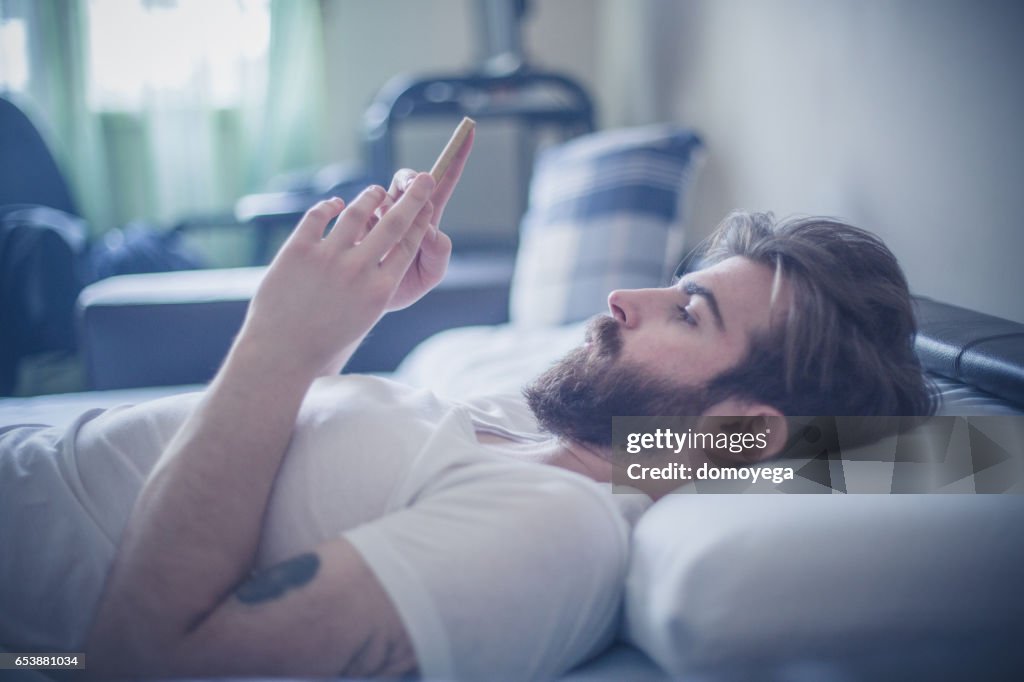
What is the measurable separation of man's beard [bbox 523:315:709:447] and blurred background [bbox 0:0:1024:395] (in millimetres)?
→ 369

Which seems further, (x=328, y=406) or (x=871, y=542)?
(x=328, y=406)

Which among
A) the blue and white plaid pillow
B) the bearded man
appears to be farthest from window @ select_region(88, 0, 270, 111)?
the bearded man

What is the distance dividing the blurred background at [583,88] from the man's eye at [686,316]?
1.06 ft

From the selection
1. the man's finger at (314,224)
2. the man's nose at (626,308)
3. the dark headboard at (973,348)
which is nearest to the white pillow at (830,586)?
the dark headboard at (973,348)

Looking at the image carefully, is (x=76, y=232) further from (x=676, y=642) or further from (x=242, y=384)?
(x=676, y=642)

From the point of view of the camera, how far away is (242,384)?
55 centimetres

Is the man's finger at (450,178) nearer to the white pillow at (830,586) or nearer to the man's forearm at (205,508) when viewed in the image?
the man's forearm at (205,508)

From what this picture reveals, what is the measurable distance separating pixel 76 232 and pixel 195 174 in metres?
0.87

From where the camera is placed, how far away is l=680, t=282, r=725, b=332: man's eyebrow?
0.68 meters

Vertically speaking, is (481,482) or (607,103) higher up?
(607,103)

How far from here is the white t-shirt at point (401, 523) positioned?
0.48 meters

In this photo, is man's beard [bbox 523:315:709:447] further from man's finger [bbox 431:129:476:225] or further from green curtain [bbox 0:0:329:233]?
green curtain [bbox 0:0:329:233]

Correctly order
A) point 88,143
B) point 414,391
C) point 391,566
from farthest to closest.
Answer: point 88,143, point 414,391, point 391,566

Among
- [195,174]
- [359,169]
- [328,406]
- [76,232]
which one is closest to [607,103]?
[359,169]
